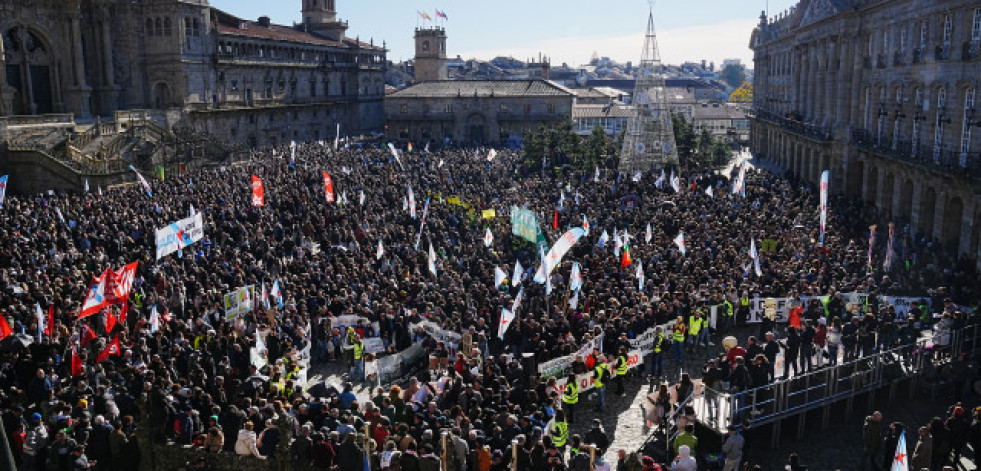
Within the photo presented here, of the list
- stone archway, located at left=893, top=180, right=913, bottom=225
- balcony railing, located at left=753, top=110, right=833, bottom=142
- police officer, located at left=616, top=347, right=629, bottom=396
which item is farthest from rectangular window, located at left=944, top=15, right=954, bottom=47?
police officer, located at left=616, top=347, right=629, bottom=396

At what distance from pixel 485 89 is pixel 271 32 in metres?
23.8

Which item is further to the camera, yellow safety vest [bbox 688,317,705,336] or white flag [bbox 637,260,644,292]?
white flag [bbox 637,260,644,292]

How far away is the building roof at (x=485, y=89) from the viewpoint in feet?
288

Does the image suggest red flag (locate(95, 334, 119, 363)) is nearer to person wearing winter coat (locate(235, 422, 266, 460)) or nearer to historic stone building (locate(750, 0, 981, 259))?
person wearing winter coat (locate(235, 422, 266, 460))

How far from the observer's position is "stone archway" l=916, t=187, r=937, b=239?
3472 cm

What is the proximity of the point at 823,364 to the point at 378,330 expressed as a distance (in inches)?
431

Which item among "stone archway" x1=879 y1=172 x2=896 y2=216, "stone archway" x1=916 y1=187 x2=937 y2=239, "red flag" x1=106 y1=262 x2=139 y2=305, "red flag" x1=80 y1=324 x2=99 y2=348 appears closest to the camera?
"red flag" x1=80 y1=324 x2=99 y2=348

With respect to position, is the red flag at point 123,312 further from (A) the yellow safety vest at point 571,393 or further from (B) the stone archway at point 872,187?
(B) the stone archway at point 872,187

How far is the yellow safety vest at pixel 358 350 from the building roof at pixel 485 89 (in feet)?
229

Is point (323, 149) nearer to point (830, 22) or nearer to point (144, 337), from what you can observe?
point (830, 22)

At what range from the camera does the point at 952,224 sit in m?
32.2

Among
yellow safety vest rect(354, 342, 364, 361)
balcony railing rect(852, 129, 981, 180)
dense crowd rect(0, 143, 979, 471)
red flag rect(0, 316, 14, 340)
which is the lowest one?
yellow safety vest rect(354, 342, 364, 361)

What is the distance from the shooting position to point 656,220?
32.4 meters

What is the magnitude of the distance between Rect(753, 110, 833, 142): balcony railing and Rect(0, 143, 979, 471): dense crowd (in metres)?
9.82
